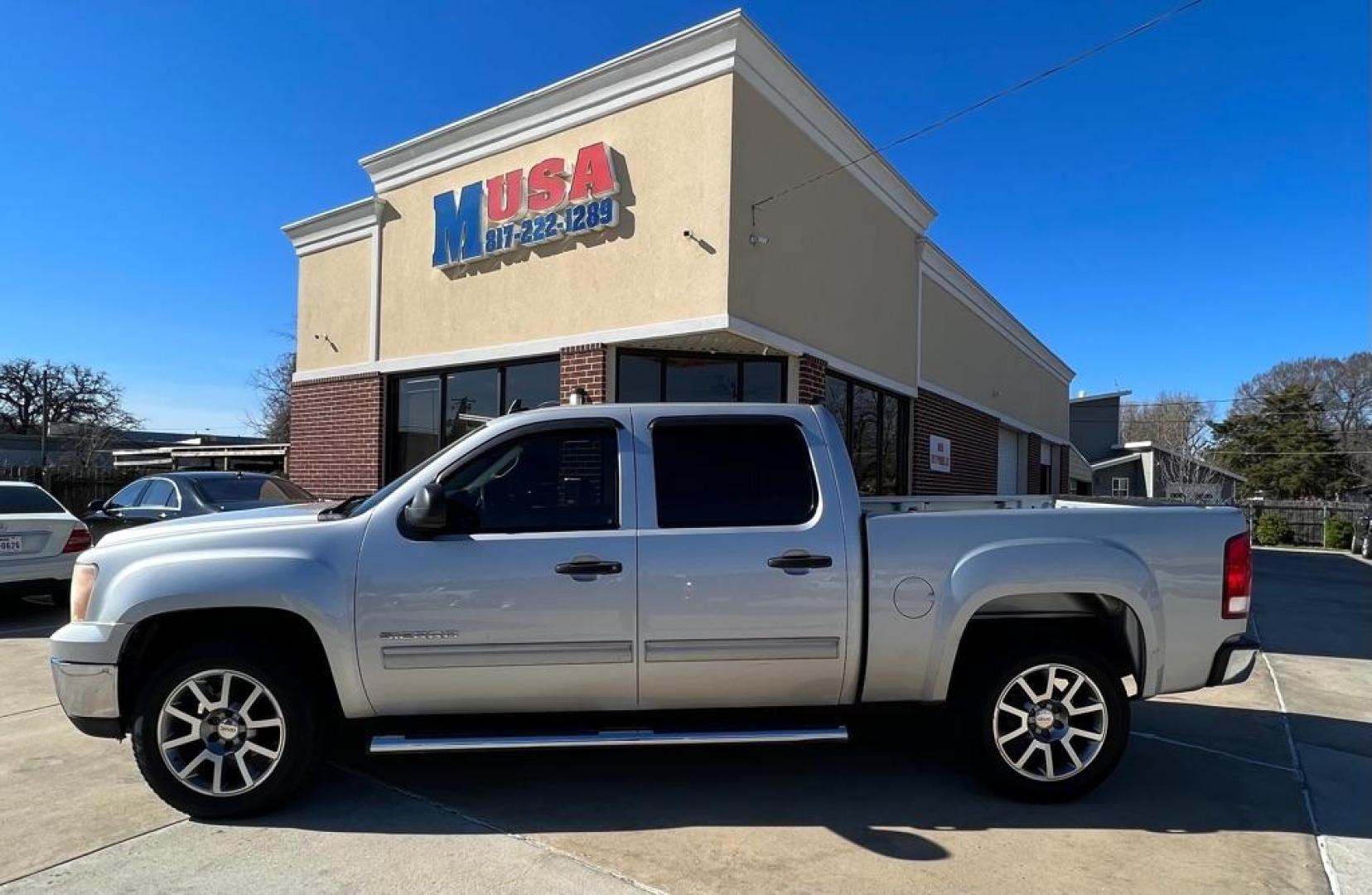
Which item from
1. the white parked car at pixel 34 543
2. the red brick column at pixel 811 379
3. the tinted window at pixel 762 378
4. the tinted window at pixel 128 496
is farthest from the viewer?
the tinted window at pixel 128 496

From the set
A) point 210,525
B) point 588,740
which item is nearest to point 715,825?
point 588,740

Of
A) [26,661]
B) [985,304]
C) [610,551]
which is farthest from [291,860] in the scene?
[985,304]

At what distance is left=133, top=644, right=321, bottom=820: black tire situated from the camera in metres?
3.71

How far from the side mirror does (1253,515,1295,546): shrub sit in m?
35.7

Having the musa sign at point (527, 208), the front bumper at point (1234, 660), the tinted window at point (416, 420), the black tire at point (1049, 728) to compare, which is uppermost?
the musa sign at point (527, 208)

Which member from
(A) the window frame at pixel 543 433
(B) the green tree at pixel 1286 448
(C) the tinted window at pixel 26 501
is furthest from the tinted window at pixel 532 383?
(B) the green tree at pixel 1286 448

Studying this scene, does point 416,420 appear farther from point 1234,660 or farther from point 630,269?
point 1234,660

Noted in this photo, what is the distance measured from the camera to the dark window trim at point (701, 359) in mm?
8859

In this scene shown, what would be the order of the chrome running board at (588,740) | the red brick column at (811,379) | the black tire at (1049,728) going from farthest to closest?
the red brick column at (811,379) < the black tire at (1049,728) < the chrome running board at (588,740)

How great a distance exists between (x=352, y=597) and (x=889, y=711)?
105 inches

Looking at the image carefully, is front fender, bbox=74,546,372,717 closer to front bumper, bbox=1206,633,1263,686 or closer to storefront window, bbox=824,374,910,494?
front bumper, bbox=1206,633,1263,686

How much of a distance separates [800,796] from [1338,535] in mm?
32346

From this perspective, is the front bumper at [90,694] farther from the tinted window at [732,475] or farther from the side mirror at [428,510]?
the tinted window at [732,475]

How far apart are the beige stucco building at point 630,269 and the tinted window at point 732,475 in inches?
150
